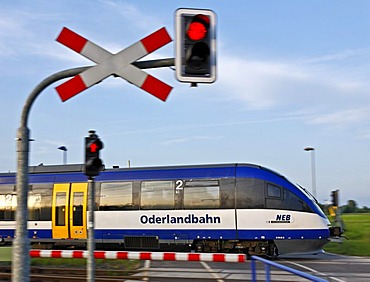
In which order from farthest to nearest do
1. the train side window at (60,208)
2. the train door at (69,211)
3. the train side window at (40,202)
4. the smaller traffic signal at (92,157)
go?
the train side window at (40,202), the train side window at (60,208), the train door at (69,211), the smaller traffic signal at (92,157)

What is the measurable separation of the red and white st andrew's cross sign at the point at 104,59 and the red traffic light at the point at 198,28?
361 millimetres

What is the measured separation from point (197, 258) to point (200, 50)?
26.7ft

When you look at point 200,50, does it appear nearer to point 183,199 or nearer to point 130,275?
point 130,275

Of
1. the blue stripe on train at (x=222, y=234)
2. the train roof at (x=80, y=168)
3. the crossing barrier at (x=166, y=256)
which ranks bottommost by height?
the crossing barrier at (x=166, y=256)

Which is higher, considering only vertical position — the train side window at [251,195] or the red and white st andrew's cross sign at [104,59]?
the red and white st andrew's cross sign at [104,59]

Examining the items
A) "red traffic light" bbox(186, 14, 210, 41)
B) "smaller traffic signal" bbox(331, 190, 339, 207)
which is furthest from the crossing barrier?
"smaller traffic signal" bbox(331, 190, 339, 207)

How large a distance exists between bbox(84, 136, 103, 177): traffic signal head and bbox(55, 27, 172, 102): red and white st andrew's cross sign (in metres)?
1.60

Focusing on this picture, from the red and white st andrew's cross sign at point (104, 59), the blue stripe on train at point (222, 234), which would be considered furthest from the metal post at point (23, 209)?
the blue stripe on train at point (222, 234)

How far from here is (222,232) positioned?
66.1 ft

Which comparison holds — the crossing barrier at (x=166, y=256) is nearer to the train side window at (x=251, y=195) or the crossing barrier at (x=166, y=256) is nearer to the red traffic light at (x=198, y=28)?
the train side window at (x=251, y=195)

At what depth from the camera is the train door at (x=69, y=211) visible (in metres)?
21.8

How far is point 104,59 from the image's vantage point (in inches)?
286

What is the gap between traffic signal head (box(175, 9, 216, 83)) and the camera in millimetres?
6867

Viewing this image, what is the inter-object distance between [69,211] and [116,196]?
6.24 feet
